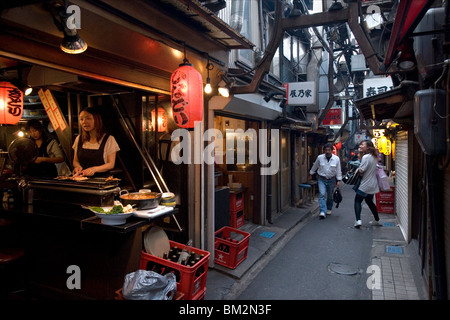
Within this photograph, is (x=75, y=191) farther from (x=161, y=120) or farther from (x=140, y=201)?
(x=161, y=120)

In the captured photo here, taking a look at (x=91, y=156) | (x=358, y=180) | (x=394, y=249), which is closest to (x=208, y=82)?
(x=91, y=156)

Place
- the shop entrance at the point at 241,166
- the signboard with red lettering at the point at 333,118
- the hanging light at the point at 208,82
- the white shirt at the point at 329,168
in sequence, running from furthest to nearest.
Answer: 1. the signboard with red lettering at the point at 333,118
2. the white shirt at the point at 329,168
3. the shop entrance at the point at 241,166
4. the hanging light at the point at 208,82

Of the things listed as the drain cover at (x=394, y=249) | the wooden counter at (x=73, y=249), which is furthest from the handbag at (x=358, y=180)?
the wooden counter at (x=73, y=249)

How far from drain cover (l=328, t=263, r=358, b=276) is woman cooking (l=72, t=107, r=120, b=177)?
5805 millimetres

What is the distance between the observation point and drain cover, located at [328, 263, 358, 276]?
6801 millimetres

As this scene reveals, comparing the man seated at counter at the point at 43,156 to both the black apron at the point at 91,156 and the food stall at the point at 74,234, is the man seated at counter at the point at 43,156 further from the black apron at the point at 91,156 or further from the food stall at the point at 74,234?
the black apron at the point at 91,156

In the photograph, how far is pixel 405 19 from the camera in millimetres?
4133

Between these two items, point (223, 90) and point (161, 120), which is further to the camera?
point (161, 120)

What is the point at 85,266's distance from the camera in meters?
4.91

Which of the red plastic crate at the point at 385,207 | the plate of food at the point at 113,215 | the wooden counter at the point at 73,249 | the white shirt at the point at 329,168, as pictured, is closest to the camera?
the plate of food at the point at 113,215

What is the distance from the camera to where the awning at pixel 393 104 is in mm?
5887

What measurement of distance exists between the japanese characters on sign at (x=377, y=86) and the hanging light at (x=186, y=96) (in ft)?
29.0

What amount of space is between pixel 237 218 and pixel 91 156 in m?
5.57

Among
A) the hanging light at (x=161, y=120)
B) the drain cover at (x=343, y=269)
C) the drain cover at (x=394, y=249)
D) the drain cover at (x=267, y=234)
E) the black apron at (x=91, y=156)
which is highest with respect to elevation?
the hanging light at (x=161, y=120)
